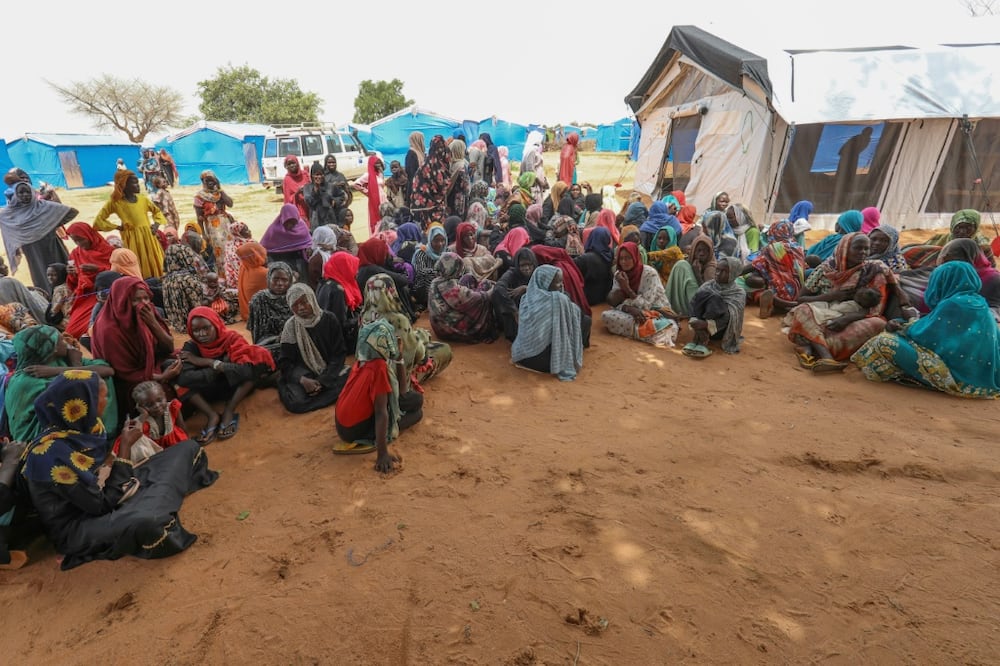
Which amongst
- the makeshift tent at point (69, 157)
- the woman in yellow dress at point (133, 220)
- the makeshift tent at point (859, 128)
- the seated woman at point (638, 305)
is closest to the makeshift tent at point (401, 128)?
the makeshift tent at point (69, 157)

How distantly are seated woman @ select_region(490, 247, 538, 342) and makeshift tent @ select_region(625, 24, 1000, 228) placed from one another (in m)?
7.02

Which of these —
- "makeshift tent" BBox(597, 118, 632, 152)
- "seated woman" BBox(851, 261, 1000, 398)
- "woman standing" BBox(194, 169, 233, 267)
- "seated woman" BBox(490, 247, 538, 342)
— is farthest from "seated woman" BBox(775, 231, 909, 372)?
"makeshift tent" BBox(597, 118, 632, 152)

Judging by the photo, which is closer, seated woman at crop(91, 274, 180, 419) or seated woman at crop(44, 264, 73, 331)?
seated woman at crop(91, 274, 180, 419)

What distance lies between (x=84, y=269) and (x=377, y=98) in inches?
1506

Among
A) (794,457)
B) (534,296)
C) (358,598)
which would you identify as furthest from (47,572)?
(794,457)

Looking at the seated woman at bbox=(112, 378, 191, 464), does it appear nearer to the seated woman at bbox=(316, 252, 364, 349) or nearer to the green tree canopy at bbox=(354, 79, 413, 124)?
the seated woman at bbox=(316, 252, 364, 349)

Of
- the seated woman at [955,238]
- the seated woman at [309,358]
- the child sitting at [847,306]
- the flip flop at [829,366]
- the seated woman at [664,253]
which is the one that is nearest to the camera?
the seated woman at [309,358]

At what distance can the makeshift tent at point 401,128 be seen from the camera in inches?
992

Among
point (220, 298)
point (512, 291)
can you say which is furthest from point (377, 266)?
point (220, 298)

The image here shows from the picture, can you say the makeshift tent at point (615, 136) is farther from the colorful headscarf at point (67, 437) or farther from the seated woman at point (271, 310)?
the colorful headscarf at point (67, 437)

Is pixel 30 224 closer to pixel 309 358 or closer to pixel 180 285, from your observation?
pixel 180 285

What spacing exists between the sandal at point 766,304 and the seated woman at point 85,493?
19.8 ft

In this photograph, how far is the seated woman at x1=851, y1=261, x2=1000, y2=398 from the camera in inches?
155

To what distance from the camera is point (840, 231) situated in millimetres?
6715
